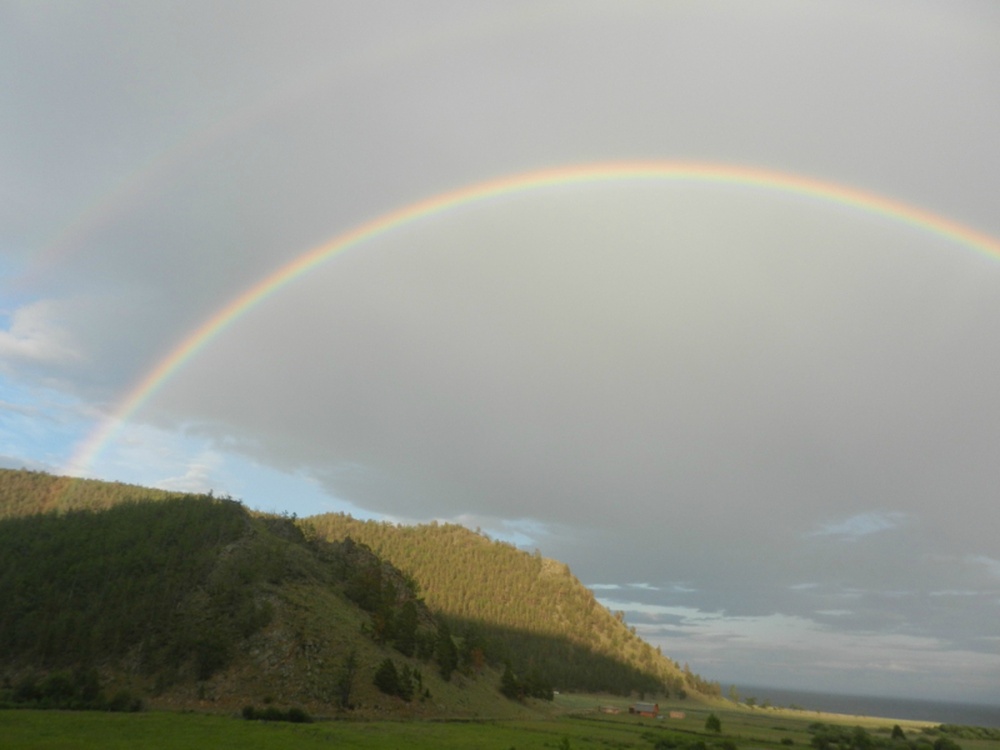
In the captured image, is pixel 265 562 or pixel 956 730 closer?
pixel 265 562

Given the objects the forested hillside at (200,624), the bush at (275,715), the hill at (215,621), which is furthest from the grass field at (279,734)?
the hill at (215,621)

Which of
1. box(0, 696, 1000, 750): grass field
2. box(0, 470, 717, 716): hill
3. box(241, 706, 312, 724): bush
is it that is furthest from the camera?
box(0, 470, 717, 716): hill

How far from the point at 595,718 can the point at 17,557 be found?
83710 mm

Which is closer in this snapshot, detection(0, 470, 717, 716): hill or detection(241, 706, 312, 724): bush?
detection(241, 706, 312, 724): bush

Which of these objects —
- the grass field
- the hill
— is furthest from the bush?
the hill

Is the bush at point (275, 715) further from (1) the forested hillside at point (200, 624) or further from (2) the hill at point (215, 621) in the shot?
(2) the hill at point (215, 621)

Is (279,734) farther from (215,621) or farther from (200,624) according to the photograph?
(215,621)

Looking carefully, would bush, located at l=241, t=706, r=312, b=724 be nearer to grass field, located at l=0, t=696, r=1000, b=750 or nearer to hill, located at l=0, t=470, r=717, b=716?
grass field, located at l=0, t=696, r=1000, b=750

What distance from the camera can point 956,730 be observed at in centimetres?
13625

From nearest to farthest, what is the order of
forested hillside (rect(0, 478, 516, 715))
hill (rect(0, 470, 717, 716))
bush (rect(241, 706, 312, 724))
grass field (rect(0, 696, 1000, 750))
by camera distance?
grass field (rect(0, 696, 1000, 750)), bush (rect(241, 706, 312, 724)), forested hillside (rect(0, 478, 516, 715)), hill (rect(0, 470, 717, 716))

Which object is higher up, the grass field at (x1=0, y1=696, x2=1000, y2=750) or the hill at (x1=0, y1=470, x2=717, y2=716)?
the hill at (x1=0, y1=470, x2=717, y2=716)

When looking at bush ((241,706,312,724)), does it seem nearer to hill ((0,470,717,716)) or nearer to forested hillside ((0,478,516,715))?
forested hillside ((0,478,516,715))

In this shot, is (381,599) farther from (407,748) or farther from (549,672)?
(549,672)

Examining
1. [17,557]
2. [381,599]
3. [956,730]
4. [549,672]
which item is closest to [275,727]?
[381,599]
